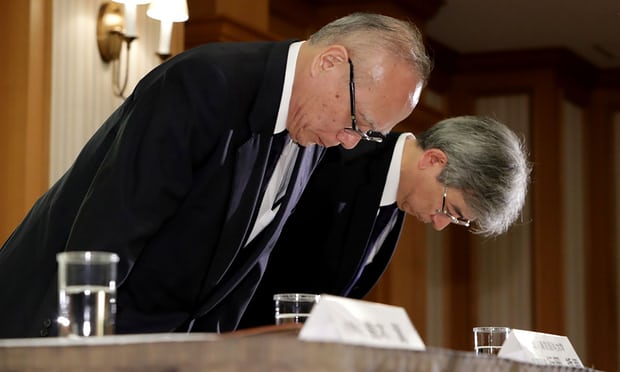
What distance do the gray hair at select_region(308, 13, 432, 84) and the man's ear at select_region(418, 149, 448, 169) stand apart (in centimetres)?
75

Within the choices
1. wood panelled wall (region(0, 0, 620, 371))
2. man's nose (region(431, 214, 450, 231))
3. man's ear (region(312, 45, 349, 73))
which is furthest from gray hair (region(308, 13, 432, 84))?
wood panelled wall (region(0, 0, 620, 371))

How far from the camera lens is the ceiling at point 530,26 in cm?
763

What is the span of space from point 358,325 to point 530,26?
7142 mm

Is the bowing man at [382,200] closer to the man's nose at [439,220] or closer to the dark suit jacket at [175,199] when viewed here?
the man's nose at [439,220]

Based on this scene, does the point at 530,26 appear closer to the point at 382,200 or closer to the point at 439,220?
the point at 439,220

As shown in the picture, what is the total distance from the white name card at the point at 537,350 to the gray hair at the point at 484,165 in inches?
38.8

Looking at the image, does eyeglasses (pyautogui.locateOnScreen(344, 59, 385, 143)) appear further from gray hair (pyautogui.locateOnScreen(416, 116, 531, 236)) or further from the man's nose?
the man's nose

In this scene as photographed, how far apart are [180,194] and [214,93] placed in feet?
0.79

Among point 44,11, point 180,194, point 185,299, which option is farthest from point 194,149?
point 44,11

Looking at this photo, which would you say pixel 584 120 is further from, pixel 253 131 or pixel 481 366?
pixel 481 366

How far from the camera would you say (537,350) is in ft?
6.51

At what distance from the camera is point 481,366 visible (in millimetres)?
1428

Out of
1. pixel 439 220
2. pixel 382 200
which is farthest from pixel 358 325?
pixel 439 220

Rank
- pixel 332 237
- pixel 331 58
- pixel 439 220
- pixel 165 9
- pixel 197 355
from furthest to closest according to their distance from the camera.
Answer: pixel 165 9
pixel 439 220
pixel 332 237
pixel 331 58
pixel 197 355
